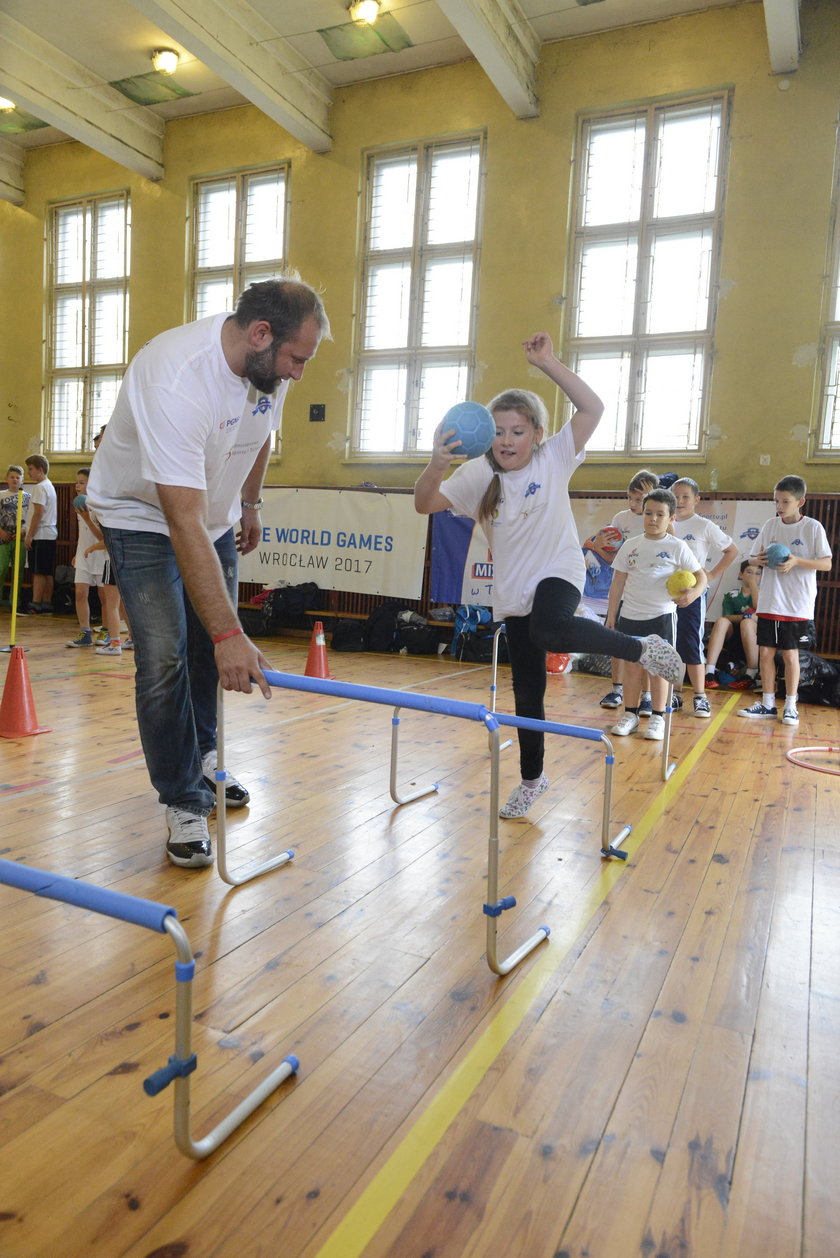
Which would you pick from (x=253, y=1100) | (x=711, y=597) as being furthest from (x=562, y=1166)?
(x=711, y=597)

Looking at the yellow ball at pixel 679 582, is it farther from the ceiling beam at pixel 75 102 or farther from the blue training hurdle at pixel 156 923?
the ceiling beam at pixel 75 102

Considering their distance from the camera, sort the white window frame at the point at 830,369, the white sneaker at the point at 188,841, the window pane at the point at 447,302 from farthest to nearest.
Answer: the window pane at the point at 447,302 → the white window frame at the point at 830,369 → the white sneaker at the point at 188,841

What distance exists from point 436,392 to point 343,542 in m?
2.29

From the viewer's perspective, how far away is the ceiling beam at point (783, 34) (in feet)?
24.3

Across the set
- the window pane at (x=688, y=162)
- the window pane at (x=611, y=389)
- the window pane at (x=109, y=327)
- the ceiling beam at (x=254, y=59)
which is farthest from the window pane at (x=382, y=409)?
the window pane at (x=109, y=327)

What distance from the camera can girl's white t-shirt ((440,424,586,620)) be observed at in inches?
124

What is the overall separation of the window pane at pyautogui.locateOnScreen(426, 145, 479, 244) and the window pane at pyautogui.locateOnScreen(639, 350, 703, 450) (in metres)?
2.87

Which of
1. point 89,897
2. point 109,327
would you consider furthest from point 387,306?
point 89,897

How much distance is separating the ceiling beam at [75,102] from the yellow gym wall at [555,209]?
41cm

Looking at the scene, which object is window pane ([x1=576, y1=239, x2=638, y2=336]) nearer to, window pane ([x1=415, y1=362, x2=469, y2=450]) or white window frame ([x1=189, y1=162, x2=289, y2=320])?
window pane ([x1=415, y1=362, x2=469, y2=450])

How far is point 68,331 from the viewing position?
1295cm

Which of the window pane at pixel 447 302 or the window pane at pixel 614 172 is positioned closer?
the window pane at pixel 614 172

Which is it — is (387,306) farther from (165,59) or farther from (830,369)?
(830,369)

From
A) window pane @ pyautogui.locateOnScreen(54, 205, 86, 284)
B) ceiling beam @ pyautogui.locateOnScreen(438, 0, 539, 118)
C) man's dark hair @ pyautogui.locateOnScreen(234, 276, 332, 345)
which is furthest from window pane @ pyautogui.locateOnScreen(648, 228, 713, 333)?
window pane @ pyautogui.locateOnScreen(54, 205, 86, 284)
